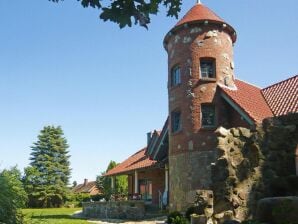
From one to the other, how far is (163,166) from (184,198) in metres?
6.25

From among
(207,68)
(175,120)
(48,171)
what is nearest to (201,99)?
(207,68)

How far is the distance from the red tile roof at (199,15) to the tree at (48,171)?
3249cm

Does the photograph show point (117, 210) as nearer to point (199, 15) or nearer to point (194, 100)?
point (194, 100)

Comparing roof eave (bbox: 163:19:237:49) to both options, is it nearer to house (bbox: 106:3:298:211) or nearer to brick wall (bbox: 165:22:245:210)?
house (bbox: 106:3:298:211)

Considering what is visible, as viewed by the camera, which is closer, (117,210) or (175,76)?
(175,76)

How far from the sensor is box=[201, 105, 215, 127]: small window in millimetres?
19642

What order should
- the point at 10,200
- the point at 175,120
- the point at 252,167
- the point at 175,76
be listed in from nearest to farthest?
the point at 10,200 < the point at 252,167 < the point at 175,120 < the point at 175,76

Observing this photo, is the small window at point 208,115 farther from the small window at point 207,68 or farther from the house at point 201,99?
the small window at point 207,68

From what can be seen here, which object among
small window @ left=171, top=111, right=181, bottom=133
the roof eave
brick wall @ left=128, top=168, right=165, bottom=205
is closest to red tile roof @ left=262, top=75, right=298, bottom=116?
the roof eave

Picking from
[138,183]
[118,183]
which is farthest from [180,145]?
[118,183]

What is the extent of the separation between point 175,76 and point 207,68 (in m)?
1.74

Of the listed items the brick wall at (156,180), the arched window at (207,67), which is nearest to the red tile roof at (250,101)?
the arched window at (207,67)

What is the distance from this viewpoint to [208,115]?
19766 millimetres

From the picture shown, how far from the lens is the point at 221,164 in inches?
505
